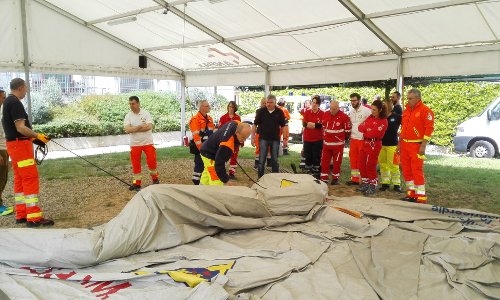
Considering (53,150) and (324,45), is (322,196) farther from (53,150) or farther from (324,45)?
(53,150)

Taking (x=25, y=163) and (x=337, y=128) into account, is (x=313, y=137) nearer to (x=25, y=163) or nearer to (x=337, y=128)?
(x=337, y=128)

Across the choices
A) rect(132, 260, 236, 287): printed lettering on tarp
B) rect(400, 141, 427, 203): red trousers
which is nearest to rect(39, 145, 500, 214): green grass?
rect(400, 141, 427, 203): red trousers

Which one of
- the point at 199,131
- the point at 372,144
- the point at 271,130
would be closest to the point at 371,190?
the point at 372,144

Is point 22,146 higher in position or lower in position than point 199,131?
lower

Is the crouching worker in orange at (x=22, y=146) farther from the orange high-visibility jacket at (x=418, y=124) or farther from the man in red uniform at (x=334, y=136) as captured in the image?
the orange high-visibility jacket at (x=418, y=124)

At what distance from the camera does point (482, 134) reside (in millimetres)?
11094

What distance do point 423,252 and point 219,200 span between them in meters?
1.76

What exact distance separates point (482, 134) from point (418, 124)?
7.36 meters

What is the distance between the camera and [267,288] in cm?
232

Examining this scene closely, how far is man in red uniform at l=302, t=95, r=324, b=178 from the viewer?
7336 mm

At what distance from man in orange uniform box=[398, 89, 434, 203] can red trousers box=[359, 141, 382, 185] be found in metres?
0.56

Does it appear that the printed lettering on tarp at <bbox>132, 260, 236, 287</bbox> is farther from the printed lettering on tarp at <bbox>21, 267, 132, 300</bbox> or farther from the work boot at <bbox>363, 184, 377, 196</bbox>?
the work boot at <bbox>363, 184, 377, 196</bbox>

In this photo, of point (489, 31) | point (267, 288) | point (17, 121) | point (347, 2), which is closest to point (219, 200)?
point (267, 288)

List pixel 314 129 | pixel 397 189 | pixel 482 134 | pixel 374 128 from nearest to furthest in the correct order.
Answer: pixel 374 128
pixel 397 189
pixel 314 129
pixel 482 134
